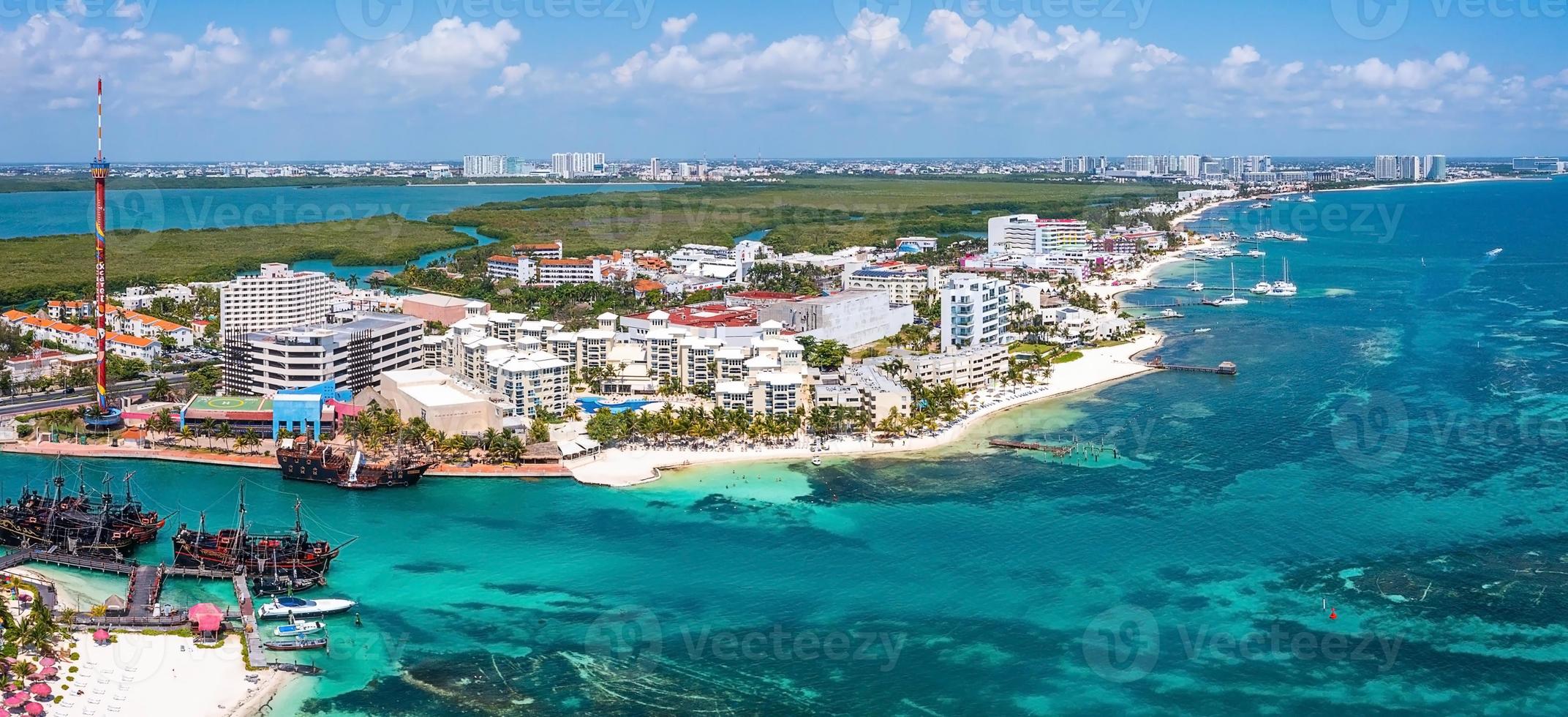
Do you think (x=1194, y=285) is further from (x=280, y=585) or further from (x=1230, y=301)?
(x=280, y=585)

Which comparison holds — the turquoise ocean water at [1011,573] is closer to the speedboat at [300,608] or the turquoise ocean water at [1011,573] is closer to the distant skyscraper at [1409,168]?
the speedboat at [300,608]

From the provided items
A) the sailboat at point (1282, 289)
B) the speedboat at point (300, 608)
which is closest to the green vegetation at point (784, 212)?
the sailboat at point (1282, 289)

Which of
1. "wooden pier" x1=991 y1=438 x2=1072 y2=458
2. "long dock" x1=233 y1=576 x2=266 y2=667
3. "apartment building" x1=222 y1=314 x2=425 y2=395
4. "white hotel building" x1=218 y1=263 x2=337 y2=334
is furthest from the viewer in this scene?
"white hotel building" x1=218 y1=263 x2=337 y2=334

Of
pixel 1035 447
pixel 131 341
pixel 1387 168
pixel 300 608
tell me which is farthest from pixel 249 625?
pixel 1387 168

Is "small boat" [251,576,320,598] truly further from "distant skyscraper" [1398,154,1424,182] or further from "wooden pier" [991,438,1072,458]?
"distant skyscraper" [1398,154,1424,182]

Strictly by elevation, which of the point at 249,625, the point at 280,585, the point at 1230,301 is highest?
the point at 1230,301

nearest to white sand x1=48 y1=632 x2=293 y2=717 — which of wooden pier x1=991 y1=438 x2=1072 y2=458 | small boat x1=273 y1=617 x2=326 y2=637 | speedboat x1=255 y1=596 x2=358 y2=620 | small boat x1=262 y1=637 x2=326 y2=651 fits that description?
small boat x1=262 y1=637 x2=326 y2=651
